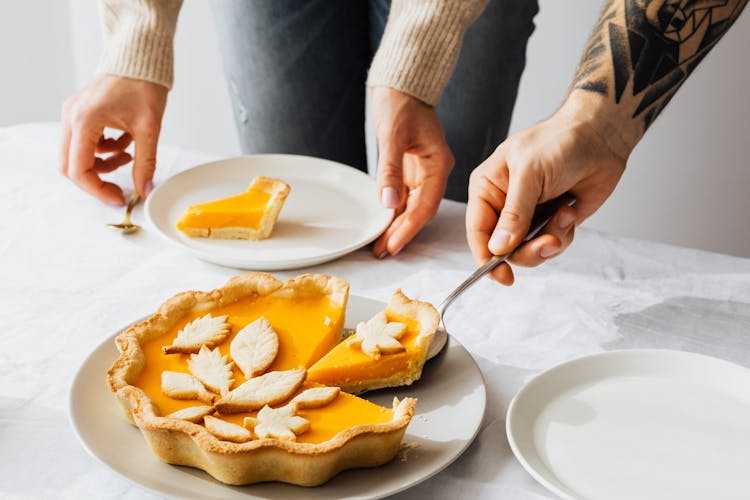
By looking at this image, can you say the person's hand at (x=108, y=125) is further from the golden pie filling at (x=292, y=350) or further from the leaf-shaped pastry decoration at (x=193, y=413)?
the leaf-shaped pastry decoration at (x=193, y=413)

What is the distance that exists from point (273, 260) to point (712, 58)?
1952mm

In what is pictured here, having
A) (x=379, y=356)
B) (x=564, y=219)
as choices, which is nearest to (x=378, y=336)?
(x=379, y=356)

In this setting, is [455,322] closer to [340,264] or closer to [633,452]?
[340,264]

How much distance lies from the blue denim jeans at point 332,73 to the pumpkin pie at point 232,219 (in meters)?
0.67

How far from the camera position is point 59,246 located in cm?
150

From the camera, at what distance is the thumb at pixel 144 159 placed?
5.50ft

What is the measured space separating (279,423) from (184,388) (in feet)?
0.42

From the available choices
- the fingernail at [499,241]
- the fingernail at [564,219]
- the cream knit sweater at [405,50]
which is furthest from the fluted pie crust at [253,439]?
the cream knit sweater at [405,50]

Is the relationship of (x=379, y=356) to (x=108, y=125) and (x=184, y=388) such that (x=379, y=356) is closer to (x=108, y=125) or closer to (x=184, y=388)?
(x=184, y=388)

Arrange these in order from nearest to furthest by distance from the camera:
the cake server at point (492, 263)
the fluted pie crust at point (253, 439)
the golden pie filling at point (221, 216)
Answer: the fluted pie crust at point (253, 439) < the cake server at point (492, 263) < the golden pie filling at point (221, 216)

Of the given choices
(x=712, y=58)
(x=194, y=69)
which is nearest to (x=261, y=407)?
(x=712, y=58)

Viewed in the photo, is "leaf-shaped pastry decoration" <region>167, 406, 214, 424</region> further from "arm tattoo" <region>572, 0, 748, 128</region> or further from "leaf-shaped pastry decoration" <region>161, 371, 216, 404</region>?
"arm tattoo" <region>572, 0, 748, 128</region>

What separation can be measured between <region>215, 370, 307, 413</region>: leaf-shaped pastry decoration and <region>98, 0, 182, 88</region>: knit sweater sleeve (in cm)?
88

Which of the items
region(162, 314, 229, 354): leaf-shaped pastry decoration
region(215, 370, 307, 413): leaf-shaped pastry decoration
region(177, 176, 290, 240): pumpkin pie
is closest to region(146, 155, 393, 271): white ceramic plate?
region(177, 176, 290, 240): pumpkin pie
